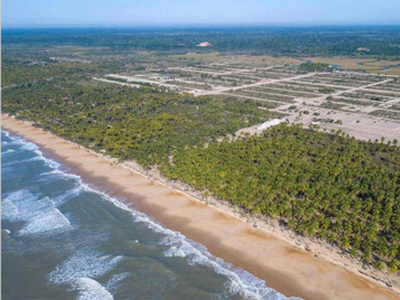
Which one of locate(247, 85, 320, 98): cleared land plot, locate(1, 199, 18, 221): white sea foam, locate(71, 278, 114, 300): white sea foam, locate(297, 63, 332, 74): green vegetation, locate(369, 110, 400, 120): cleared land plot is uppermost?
locate(297, 63, 332, 74): green vegetation

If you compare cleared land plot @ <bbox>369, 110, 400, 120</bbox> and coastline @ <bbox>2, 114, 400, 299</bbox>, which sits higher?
cleared land plot @ <bbox>369, 110, 400, 120</bbox>

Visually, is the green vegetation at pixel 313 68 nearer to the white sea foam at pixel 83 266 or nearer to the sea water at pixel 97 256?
the sea water at pixel 97 256

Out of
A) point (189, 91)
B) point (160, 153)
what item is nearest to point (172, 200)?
point (160, 153)

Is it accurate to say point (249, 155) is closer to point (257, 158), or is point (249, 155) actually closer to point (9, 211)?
point (257, 158)

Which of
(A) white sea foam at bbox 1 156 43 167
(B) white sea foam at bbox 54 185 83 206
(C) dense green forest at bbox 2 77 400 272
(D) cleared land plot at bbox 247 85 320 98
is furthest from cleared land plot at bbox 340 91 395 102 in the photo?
(A) white sea foam at bbox 1 156 43 167

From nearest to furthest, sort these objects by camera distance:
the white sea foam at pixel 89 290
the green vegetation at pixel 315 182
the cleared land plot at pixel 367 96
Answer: the white sea foam at pixel 89 290 < the green vegetation at pixel 315 182 < the cleared land plot at pixel 367 96

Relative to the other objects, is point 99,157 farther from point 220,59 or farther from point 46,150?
point 220,59

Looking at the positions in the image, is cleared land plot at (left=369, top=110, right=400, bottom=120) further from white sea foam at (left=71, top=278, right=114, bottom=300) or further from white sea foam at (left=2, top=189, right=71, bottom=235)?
white sea foam at (left=71, top=278, right=114, bottom=300)

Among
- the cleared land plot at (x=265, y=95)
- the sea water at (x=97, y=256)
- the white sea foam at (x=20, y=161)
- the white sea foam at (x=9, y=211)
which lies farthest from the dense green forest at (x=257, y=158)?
the white sea foam at (x=9, y=211)
